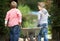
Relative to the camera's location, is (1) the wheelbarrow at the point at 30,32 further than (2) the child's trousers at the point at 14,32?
Yes

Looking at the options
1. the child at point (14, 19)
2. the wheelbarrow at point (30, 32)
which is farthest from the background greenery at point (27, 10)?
the child at point (14, 19)

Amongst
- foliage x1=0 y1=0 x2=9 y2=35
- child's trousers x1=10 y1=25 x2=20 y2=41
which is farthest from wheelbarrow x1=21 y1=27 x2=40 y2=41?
foliage x1=0 y1=0 x2=9 y2=35

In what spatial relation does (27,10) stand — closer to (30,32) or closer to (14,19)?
(30,32)

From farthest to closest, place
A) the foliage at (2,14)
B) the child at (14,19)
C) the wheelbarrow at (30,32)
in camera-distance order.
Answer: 1. the foliage at (2,14)
2. the wheelbarrow at (30,32)
3. the child at (14,19)

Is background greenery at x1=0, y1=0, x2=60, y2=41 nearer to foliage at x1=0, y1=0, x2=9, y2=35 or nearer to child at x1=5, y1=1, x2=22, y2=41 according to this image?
foliage at x1=0, y1=0, x2=9, y2=35

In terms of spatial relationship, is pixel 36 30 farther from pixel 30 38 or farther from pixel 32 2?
pixel 32 2

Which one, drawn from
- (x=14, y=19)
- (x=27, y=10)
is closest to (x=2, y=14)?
(x=14, y=19)

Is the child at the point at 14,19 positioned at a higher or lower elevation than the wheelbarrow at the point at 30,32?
higher

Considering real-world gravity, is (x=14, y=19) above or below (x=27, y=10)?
above

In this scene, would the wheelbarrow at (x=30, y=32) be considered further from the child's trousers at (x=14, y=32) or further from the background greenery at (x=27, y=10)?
the background greenery at (x=27, y=10)

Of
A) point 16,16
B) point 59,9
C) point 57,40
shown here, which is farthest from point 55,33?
point 16,16

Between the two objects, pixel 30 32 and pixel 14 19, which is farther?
pixel 30 32

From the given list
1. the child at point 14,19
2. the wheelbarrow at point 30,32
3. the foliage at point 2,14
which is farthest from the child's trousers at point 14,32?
the foliage at point 2,14

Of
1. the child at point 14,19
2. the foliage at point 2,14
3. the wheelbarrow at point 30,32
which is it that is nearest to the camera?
the child at point 14,19
